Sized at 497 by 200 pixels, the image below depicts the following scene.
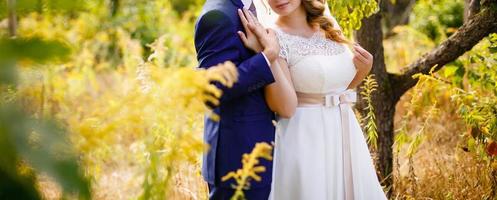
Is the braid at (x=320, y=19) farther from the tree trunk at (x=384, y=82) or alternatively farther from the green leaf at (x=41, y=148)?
the green leaf at (x=41, y=148)

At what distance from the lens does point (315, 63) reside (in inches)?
93.9

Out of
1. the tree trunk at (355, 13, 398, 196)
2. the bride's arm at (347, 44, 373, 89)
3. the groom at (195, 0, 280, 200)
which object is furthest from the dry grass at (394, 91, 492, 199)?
the groom at (195, 0, 280, 200)

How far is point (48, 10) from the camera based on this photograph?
38.5 inches

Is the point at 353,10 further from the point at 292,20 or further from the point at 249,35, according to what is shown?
the point at 249,35

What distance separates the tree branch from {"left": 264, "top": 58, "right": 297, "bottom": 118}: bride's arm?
1343mm

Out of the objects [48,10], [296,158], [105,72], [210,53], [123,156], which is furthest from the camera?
[105,72]

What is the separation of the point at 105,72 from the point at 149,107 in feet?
21.1

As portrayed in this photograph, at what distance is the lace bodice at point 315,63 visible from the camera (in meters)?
2.37

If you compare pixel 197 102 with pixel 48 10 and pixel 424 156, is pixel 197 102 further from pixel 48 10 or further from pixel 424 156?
pixel 424 156

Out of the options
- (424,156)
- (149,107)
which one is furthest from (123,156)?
(149,107)

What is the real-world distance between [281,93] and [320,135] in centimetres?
40

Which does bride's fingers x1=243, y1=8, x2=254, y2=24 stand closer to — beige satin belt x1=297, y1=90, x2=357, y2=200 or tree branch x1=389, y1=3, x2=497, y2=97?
beige satin belt x1=297, y1=90, x2=357, y2=200

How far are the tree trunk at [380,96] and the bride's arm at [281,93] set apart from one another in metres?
1.28

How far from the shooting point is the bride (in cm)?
238
